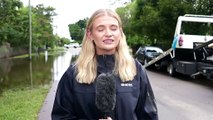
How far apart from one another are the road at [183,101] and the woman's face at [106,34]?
6.82 m

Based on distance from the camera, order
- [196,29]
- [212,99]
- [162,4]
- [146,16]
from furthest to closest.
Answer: [146,16] → [162,4] → [196,29] → [212,99]

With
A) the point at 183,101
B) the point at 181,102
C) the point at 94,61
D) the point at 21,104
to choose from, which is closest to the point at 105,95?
the point at 94,61

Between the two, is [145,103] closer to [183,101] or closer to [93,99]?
[93,99]

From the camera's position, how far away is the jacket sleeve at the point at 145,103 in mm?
2676

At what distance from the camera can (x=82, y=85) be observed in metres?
2.57

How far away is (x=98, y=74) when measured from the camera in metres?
2.61

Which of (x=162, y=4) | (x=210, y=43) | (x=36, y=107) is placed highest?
(x=162, y=4)

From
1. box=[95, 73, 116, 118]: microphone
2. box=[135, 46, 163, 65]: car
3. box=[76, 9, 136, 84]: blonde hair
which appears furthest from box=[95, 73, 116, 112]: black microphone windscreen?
box=[135, 46, 163, 65]: car

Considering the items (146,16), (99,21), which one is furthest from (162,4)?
(99,21)

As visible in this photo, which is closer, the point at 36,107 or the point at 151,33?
the point at 36,107

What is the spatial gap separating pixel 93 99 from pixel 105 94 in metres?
0.12

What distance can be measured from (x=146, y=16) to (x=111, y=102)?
92.1 ft

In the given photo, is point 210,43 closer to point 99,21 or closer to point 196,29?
point 196,29

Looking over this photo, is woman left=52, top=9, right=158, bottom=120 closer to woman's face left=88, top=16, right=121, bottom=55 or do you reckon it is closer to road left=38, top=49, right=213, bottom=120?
woman's face left=88, top=16, right=121, bottom=55
